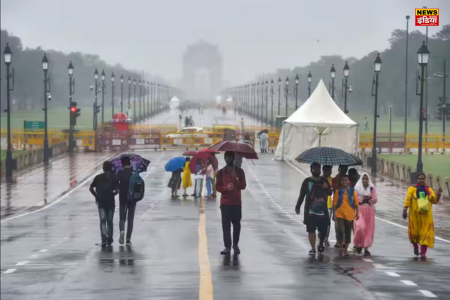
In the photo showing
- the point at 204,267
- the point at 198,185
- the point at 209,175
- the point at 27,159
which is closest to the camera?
the point at 204,267

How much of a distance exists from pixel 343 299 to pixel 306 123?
44.7 m

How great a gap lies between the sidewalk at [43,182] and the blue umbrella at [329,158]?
1222 cm

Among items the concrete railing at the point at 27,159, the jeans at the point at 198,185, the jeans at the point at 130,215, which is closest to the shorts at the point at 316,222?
the jeans at the point at 130,215

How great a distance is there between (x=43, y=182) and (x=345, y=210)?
27.4 m

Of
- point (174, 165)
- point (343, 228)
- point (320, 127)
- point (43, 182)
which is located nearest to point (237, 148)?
point (343, 228)

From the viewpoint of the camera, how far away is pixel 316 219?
59.2 feet

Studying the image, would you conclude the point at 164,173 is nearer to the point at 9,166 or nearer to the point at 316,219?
the point at 9,166

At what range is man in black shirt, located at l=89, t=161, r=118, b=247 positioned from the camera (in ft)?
64.1

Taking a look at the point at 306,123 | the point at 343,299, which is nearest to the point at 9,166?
the point at 306,123

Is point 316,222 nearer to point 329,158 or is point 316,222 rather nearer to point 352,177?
point 352,177

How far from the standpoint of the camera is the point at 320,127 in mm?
60062

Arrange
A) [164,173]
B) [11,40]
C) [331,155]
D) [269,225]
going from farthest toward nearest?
[11,40]
[164,173]
[269,225]
[331,155]

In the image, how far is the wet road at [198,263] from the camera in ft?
44.8

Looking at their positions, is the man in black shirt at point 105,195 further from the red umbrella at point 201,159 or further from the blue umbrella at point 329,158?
the red umbrella at point 201,159
